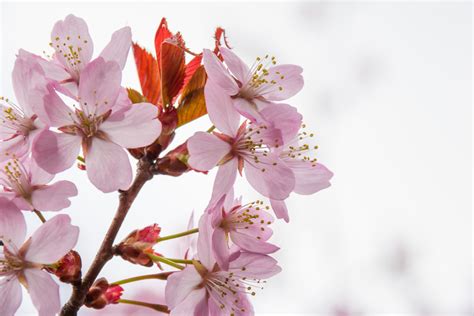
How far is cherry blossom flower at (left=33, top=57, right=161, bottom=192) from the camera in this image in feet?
1.98

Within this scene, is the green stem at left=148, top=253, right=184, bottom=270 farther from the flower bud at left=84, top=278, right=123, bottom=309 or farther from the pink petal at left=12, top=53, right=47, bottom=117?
the pink petal at left=12, top=53, right=47, bottom=117

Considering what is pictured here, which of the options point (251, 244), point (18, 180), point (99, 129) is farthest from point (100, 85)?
point (251, 244)

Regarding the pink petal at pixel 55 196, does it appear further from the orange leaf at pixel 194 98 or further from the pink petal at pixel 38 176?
the orange leaf at pixel 194 98

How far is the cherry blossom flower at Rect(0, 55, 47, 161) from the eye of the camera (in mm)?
637

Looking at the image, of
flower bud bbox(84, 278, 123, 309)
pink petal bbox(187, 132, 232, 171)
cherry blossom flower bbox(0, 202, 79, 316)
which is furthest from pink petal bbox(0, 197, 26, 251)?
pink petal bbox(187, 132, 232, 171)

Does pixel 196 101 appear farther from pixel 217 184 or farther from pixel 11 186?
pixel 11 186

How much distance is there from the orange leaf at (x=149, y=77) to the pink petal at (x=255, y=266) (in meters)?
0.23

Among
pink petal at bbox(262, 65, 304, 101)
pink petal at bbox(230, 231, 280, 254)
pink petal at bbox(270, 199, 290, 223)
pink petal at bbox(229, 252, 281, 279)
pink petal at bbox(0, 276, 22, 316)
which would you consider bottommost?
pink petal at bbox(0, 276, 22, 316)

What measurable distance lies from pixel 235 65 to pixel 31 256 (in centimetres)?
33

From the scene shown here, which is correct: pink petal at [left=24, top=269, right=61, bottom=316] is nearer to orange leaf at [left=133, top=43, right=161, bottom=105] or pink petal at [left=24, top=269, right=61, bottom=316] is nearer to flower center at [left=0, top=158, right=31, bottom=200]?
flower center at [left=0, top=158, right=31, bottom=200]

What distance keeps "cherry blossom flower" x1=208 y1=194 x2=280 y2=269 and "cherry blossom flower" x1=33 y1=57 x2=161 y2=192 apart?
0.38 feet

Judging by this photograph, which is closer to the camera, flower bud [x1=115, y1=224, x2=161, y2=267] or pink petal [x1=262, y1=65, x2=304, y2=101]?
flower bud [x1=115, y1=224, x2=161, y2=267]

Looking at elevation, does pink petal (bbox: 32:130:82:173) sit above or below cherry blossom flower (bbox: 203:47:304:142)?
below

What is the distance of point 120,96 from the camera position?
65 centimetres
